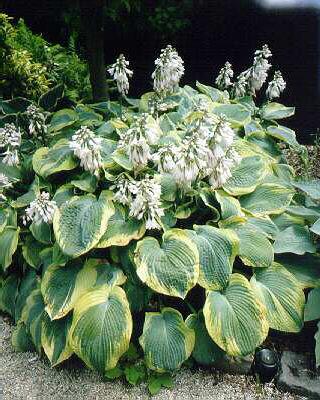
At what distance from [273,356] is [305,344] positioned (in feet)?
0.81

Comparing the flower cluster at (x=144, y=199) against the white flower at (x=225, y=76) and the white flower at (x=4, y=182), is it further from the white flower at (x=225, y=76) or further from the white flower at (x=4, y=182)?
the white flower at (x=225, y=76)

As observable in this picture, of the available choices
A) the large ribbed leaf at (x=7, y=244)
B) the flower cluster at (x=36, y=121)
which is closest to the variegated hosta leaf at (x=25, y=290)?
the large ribbed leaf at (x=7, y=244)

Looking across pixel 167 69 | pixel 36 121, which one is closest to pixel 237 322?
pixel 167 69

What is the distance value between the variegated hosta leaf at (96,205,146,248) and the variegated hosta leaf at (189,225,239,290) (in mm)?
268

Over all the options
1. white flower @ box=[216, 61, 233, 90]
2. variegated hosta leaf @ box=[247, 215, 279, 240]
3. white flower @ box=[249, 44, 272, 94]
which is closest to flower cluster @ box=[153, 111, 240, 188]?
variegated hosta leaf @ box=[247, 215, 279, 240]

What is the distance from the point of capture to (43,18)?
6.60 meters

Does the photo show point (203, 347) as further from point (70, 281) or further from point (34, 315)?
point (34, 315)

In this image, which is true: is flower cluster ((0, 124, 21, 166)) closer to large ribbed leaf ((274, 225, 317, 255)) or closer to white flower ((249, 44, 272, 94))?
large ribbed leaf ((274, 225, 317, 255))

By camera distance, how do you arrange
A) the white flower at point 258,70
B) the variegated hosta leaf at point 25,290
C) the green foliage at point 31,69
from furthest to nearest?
the green foliage at point 31,69 → the white flower at point 258,70 → the variegated hosta leaf at point 25,290

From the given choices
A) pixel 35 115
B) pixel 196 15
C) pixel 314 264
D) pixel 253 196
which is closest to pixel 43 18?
pixel 196 15

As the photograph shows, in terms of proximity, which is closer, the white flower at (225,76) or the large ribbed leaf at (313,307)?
the large ribbed leaf at (313,307)

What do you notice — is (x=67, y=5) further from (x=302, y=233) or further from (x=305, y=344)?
(x=305, y=344)

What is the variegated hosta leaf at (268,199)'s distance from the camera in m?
2.84

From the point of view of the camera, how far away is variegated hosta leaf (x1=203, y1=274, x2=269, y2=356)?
2287 millimetres
